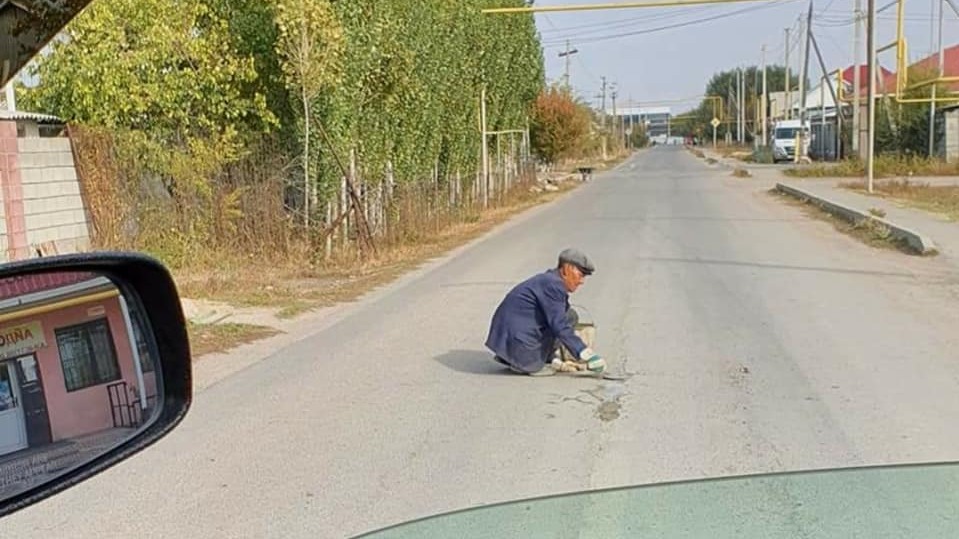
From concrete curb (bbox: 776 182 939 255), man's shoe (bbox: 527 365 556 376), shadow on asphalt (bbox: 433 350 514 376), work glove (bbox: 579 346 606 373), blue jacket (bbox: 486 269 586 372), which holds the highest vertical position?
blue jacket (bbox: 486 269 586 372)

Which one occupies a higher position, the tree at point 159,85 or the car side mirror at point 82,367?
the tree at point 159,85

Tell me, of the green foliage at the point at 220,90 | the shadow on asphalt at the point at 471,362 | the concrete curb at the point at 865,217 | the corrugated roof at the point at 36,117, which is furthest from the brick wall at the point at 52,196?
the concrete curb at the point at 865,217

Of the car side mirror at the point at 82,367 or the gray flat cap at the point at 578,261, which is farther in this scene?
the gray flat cap at the point at 578,261

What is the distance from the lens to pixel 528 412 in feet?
21.1

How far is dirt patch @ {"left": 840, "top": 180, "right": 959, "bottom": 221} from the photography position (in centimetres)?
2270

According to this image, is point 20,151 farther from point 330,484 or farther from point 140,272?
point 140,272

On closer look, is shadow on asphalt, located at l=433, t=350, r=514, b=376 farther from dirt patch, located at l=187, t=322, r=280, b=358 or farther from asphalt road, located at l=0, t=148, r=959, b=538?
dirt patch, located at l=187, t=322, r=280, b=358

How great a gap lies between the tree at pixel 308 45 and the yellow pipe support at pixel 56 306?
41.2 feet

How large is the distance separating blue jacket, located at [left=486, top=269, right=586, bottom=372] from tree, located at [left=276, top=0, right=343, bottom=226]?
778cm

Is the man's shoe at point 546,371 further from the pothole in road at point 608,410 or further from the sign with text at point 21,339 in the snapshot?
the sign with text at point 21,339

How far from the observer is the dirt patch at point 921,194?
894 inches

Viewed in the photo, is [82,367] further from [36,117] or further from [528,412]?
[36,117]

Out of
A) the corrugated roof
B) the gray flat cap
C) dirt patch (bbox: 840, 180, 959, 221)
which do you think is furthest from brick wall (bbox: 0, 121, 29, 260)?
dirt patch (bbox: 840, 180, 959, 221)

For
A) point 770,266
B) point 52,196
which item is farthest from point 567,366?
point 52,196
